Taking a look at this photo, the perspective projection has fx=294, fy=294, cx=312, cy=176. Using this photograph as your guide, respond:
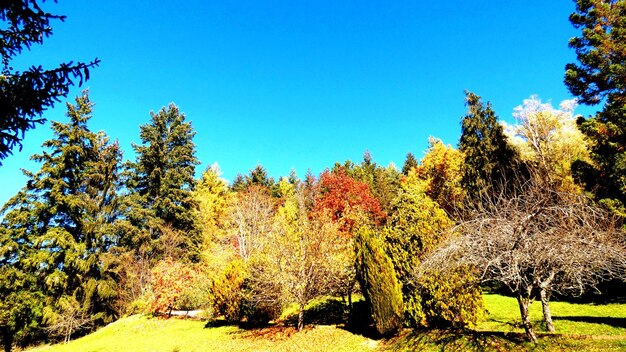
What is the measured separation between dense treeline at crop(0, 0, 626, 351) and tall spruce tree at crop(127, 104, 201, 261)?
0.14 m

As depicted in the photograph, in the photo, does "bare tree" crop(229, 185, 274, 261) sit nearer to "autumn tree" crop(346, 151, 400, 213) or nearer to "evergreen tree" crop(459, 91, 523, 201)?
"autumn tree" crop(346, 151, 400, 213)

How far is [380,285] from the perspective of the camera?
9.73m

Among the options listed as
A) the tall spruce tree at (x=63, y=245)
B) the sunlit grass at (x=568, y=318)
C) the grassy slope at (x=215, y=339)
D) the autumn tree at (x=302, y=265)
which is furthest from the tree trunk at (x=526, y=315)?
the tall spruce tree at (x=63, y=245)

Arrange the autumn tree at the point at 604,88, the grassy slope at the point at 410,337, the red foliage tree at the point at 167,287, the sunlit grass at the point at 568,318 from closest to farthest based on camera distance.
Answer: the grassy slope at the point at 410,337 < the sunlit grass at the point at 568,318 < the autumn tree at the point at 604,88 < the red foliage tree at the point at 167,287

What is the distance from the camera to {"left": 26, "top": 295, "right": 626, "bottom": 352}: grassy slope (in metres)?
7.25

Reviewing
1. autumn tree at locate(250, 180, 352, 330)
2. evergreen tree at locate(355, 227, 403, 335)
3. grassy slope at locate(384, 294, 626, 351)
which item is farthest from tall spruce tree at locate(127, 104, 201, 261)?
grassy slope at locate(384, 294, 626, 351)

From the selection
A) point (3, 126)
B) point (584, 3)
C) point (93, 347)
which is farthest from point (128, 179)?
point (584, 3)

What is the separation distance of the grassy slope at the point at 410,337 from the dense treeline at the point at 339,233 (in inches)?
29.5

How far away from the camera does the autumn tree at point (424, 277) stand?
29.5ft

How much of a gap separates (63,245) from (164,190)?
10.0m

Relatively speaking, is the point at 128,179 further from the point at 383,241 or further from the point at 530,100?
the point at 530,100

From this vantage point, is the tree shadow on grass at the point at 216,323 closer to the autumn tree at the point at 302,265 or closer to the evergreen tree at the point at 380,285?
the autumn tree at the point at 302,265

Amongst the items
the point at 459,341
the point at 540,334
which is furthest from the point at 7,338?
the point at 540,334

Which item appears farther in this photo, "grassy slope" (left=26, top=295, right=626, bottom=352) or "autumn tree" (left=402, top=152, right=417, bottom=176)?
"autumn tree" (left=402, top=152, right=417, bottom=176)
